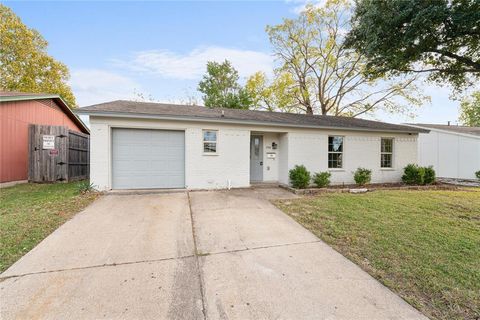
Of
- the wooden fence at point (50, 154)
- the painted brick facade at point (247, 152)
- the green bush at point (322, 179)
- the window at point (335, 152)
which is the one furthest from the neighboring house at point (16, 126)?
the window at point (335, 152)

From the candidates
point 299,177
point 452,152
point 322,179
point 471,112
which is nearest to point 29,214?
point 299,177

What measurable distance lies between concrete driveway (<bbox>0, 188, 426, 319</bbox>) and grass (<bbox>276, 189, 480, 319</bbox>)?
1.11 ft

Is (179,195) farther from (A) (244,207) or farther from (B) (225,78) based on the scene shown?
(B) (225,78)

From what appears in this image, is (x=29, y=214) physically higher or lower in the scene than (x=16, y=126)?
lower

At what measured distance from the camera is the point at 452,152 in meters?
13.7

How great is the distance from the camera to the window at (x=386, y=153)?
1039 centimetres

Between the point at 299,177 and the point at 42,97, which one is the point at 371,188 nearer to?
the point at 299,177

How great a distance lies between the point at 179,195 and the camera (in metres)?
7.14

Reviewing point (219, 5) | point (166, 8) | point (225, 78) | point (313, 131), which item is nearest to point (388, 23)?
point (313, 131)

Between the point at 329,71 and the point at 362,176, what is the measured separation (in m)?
14.4

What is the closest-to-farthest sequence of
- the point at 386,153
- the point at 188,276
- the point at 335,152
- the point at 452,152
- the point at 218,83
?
1. the point at 188,276
2. the point at 335,152
3. the point at 386,153
4. the point at 452,152
5. the point at 218,83

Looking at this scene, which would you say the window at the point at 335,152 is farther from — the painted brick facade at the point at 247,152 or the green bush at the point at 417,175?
the green bush at the point at 417,175

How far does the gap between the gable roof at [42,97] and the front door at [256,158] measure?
25.3 feet

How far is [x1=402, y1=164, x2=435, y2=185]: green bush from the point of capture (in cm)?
978
